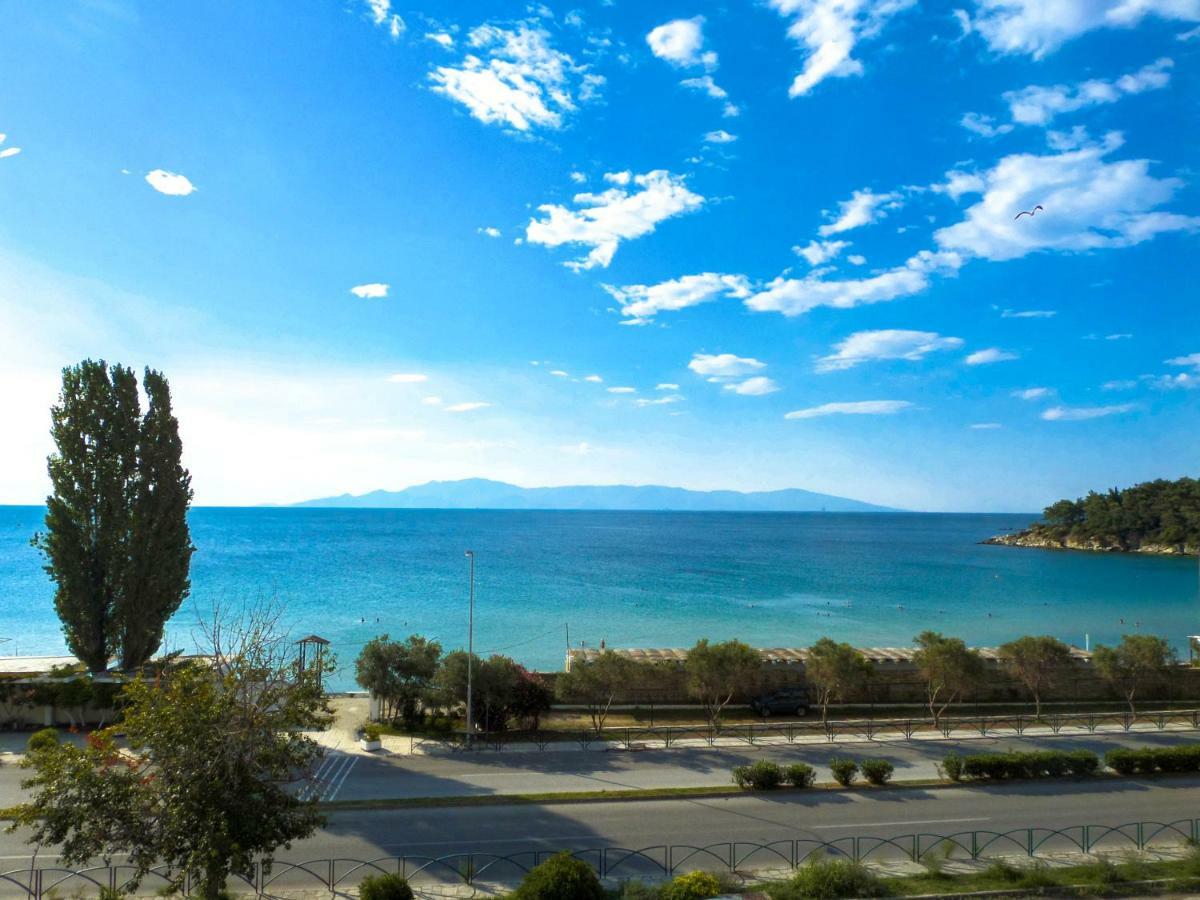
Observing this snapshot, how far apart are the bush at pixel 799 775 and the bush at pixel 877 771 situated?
1718 mm

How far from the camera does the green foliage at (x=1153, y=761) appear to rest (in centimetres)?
2431

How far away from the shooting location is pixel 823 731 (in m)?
31.0

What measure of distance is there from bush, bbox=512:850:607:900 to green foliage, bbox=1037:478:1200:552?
612 ft

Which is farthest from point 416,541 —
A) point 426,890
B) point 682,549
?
point 426,890

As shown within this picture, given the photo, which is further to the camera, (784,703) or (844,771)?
(784,703)

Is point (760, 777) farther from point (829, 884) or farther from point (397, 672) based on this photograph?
point (397, 672)

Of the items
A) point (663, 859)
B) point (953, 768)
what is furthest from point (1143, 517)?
point (663, 859)

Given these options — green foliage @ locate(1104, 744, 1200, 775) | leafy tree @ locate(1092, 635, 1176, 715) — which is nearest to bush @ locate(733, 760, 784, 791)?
green foliage @ locate(1104, 744, 1200, 775)

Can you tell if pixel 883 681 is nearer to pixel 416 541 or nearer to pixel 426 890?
pixel 426 890

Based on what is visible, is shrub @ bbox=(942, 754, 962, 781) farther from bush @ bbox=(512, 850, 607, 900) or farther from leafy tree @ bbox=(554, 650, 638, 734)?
bush @ bbox=(512, 850, 607, 900)

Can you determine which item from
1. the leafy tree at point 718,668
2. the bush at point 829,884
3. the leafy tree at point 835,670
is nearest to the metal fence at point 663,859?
the bush at point 829,884

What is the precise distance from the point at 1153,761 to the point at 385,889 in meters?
24.7

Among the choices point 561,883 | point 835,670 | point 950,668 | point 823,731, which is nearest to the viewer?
point 561,883

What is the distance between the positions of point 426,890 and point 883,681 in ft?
92.9
